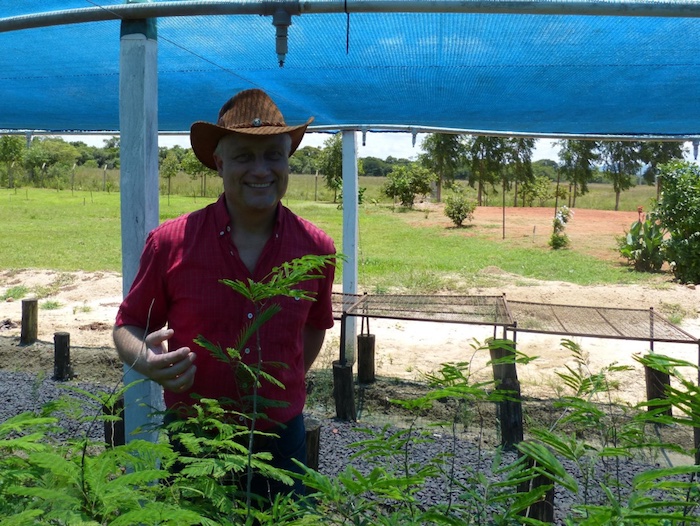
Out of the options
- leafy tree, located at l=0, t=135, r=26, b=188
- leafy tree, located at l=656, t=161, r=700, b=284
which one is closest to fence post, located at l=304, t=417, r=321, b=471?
leafy tree, located at l=656, t=161, r=700, b=284

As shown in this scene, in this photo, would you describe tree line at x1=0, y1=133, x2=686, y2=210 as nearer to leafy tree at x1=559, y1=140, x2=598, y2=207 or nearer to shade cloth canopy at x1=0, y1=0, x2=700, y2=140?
leafy tree at x1=559, y1=140, x2=598, y2=207

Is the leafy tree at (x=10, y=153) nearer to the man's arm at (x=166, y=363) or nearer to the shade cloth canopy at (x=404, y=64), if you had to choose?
the shade cloth canopy at (x=404, y=64)

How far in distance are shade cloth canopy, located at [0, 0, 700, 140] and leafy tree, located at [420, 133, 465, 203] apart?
1249 inches

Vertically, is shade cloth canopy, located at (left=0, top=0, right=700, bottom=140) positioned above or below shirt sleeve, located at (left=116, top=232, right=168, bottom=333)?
above

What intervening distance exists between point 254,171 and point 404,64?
2550mm

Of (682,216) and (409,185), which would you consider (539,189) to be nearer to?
(409,185)

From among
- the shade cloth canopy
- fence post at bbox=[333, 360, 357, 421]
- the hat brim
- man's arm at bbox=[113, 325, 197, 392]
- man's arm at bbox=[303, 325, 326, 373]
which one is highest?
the shade cloth canopy

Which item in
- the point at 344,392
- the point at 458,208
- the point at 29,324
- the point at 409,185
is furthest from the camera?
the point at 409,185

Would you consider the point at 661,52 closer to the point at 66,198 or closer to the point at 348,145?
the point at 348,145

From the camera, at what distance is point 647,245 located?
45.9 ft

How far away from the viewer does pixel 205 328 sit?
6.47 feet

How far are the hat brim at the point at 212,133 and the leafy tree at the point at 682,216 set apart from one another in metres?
11.9

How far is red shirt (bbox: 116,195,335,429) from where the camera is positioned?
196 cm

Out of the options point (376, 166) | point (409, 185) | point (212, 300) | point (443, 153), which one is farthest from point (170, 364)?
point (376, 166)
